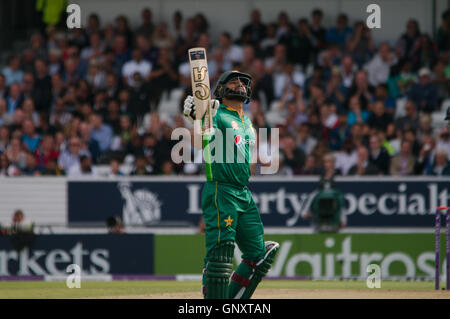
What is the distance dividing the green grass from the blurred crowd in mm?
3274

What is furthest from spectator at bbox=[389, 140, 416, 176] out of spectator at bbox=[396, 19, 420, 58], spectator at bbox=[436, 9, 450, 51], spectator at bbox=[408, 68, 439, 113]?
spectator at bbox=[436, 9, 450, 51]

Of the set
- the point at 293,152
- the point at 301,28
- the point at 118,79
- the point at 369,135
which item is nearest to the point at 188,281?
the point at 293,152

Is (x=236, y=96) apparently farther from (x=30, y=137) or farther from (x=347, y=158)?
(x=30, y=137)

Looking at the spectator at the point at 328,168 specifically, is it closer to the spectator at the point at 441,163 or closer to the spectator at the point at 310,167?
the spectator at the point at 310,167

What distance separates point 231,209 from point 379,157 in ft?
33.1

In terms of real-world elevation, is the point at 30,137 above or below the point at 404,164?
above

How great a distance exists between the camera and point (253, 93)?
2036 centimetres

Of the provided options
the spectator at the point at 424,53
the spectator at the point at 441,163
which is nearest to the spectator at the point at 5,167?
the spectator at the point at 441,163

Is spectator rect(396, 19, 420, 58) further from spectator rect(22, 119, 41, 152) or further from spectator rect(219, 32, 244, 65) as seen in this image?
spectator rect(22, 119, 41, 152)

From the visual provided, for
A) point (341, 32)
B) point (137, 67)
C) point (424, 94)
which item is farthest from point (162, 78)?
point (424, 94)

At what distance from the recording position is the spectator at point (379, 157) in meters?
18.5

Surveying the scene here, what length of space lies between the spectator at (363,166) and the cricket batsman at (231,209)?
908 cm
